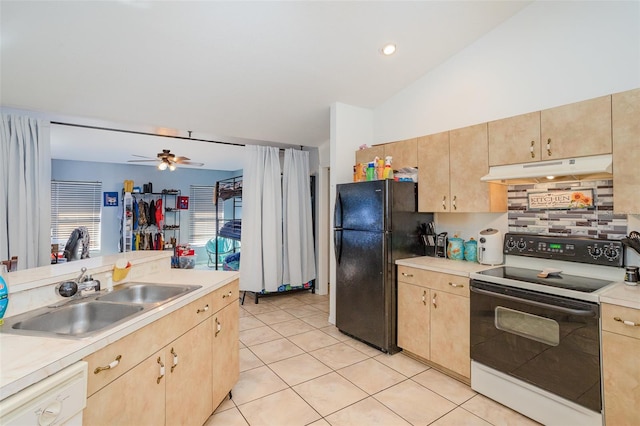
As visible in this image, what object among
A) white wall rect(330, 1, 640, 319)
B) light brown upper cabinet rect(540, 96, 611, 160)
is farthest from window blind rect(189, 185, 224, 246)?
light brown upper cabinet rect(540, 96, 611, 160)

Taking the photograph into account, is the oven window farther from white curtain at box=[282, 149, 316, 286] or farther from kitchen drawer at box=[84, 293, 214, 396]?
white curtain at box=[282, 149, 316, 286]

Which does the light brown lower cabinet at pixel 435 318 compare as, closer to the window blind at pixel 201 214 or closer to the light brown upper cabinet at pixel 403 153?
the light brown upper cabinet at pixel 403 153

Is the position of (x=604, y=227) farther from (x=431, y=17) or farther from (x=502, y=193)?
(x=431, y=17)

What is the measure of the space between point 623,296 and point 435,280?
1.17m

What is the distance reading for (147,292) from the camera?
1993 millimetres

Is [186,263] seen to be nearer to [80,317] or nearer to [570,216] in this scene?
[80,317]

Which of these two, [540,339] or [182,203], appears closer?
[540,339]

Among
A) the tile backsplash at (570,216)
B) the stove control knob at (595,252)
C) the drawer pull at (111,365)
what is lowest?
the drawer pull at (111,365)

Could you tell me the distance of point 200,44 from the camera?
2.55m

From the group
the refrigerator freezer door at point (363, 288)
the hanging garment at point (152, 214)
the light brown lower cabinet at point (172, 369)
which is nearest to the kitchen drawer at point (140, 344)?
the light brown lower cabinet at point (172, 369)

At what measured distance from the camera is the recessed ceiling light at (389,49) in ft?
9.26

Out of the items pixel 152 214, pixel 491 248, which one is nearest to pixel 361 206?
→ pixel 491 248

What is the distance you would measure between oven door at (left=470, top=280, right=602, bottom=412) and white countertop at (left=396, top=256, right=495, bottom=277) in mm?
167

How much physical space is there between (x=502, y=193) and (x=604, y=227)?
73cm
